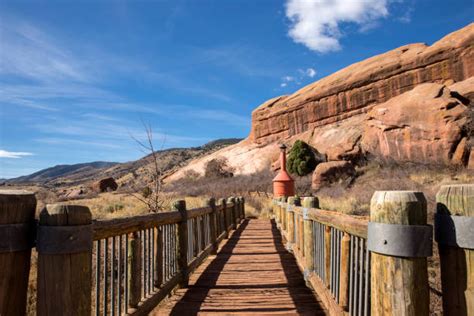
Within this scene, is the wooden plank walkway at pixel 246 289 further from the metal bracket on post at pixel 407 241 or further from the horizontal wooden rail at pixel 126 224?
the metal bracket on post at pixel 407 241

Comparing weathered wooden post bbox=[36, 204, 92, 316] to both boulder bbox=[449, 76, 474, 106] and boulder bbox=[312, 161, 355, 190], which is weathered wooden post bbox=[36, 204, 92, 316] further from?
boulder bbox=[449, 76, 474, 106]

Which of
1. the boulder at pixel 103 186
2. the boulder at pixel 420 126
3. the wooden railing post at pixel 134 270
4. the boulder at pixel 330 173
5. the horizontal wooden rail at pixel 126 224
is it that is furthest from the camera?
the boulder at pixel 103 186

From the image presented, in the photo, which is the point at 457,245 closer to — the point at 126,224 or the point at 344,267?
the point at 344,267

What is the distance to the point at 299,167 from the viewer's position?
3362 centimetres

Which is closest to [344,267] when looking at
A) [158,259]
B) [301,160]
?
[158,259]

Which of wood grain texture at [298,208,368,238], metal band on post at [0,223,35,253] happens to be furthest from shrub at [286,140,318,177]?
metal band on post at [0,223,35,253]

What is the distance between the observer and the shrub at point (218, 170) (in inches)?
1697

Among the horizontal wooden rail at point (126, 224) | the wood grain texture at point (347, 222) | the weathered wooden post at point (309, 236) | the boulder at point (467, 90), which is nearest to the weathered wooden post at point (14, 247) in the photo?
the horizontal wooden rail at point (126, 224)

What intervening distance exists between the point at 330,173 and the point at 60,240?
2584 centimetres

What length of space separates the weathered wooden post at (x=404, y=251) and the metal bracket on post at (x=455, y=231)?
0.08 metres

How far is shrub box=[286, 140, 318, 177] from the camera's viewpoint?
110 feet

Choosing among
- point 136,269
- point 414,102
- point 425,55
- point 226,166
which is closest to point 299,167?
point 414,102

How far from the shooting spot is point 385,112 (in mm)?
29922

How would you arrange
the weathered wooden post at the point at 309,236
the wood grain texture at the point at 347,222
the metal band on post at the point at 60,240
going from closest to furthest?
the metal band on post at the point at 60,240, the wood grain texture at the point at 347,222, the weathered wooden post at the point at 309,236
